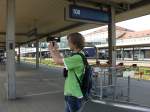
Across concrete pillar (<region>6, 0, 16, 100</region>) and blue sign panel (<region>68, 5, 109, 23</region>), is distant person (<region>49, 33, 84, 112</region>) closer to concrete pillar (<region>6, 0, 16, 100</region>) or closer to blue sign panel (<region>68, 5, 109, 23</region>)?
blue sign panel (<region>68, 5, 109, 23</region>)

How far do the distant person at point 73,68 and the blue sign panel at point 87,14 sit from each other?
15.1ft

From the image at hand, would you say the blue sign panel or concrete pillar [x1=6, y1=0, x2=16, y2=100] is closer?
the blue sign panel

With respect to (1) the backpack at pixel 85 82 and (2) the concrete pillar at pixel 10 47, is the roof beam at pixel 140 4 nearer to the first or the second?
(2) the concrete pillar at pixel 10 47

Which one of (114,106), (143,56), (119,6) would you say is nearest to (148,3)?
(119,6)

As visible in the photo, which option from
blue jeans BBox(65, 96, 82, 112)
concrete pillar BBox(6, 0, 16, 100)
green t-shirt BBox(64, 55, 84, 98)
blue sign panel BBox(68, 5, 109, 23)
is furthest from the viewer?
concrete pillar BBox(6, 0, 16, 100)

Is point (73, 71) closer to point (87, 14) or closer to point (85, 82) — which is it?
point (85, 82)

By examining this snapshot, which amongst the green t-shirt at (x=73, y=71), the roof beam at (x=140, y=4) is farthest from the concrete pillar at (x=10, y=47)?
the green t-shirt at (x=73, y=71)

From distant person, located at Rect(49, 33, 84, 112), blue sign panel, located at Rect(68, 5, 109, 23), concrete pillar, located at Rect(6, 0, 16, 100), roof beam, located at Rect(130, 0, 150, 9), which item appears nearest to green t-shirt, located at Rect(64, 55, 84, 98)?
distant person, located at Rect(49, 33, 84, 112)

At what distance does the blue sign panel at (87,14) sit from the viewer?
9008mm

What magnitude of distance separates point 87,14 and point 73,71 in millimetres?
5320

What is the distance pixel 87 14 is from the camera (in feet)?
30.9

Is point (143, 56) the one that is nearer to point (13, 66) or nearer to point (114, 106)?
point (13, 66)

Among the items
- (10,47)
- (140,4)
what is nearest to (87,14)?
(10,47)

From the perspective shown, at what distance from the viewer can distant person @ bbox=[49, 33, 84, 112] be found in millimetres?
4246
